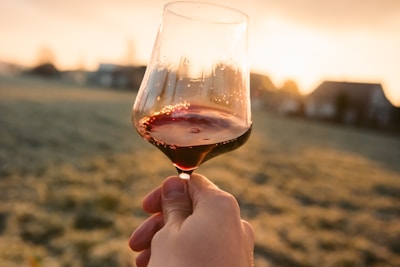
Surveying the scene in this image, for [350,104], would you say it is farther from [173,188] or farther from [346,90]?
[173,188]

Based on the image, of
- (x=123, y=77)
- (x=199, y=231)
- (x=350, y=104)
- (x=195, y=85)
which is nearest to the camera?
(x=199, y=231)

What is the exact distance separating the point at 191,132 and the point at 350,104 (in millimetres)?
38063

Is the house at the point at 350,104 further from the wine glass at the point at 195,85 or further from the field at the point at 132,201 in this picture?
the wine glass at the point at 195,85

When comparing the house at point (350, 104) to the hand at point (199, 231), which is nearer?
the hand at point (199, 231)

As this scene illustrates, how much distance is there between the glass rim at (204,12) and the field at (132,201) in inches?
109

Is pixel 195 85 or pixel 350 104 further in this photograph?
pixel 350 104

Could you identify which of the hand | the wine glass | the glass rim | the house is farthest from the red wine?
the house

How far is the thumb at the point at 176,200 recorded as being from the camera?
1400 mm

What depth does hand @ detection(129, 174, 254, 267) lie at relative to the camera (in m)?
1.23

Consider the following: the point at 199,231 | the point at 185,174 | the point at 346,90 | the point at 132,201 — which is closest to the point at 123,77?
the point at 346,90

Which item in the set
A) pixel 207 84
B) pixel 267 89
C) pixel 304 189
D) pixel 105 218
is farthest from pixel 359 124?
pixel 207 84

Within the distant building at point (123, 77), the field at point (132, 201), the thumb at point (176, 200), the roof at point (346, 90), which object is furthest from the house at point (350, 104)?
the thumb at point (176, 200)

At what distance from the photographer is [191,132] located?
4.82 feet

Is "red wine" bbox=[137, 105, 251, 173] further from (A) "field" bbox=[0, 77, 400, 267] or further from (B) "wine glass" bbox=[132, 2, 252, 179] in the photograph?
(A) "field" bbox=[0, 77, 400, 267]
